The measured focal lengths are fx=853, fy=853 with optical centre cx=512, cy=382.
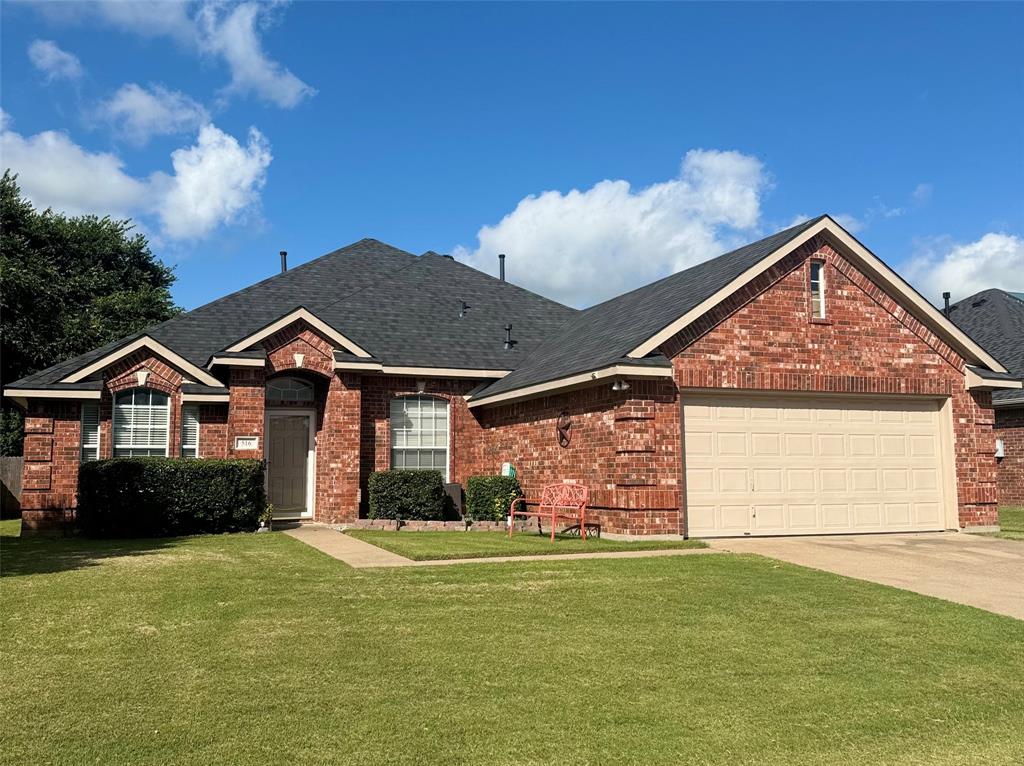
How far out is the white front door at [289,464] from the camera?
18.6 metres

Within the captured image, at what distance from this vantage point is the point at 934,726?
5.14 meters

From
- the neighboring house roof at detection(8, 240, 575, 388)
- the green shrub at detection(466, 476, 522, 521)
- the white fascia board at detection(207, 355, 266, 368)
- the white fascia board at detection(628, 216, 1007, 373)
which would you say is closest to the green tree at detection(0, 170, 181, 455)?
the neighboring house roof at detection(8, 240, 575, 388)

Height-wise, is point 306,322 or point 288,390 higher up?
point 306,322

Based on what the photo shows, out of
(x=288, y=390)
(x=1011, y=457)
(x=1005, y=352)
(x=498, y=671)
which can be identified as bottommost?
(x=498, y=671)

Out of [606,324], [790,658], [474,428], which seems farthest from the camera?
[474,428]

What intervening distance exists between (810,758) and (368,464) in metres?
14.8

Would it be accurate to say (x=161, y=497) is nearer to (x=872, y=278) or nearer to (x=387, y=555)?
(x=387, y=555)

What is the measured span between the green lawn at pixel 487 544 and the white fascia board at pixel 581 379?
2660 mm

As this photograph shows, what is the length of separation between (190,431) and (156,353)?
172 cm

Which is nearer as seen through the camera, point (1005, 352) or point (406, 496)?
point (406, 496)

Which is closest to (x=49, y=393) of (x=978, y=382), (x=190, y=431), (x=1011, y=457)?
(x=190, y=431)

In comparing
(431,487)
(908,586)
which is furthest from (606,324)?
(908,586)

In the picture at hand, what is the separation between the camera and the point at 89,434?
1719cm

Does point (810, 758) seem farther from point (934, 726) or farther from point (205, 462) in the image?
point (205, 462)
